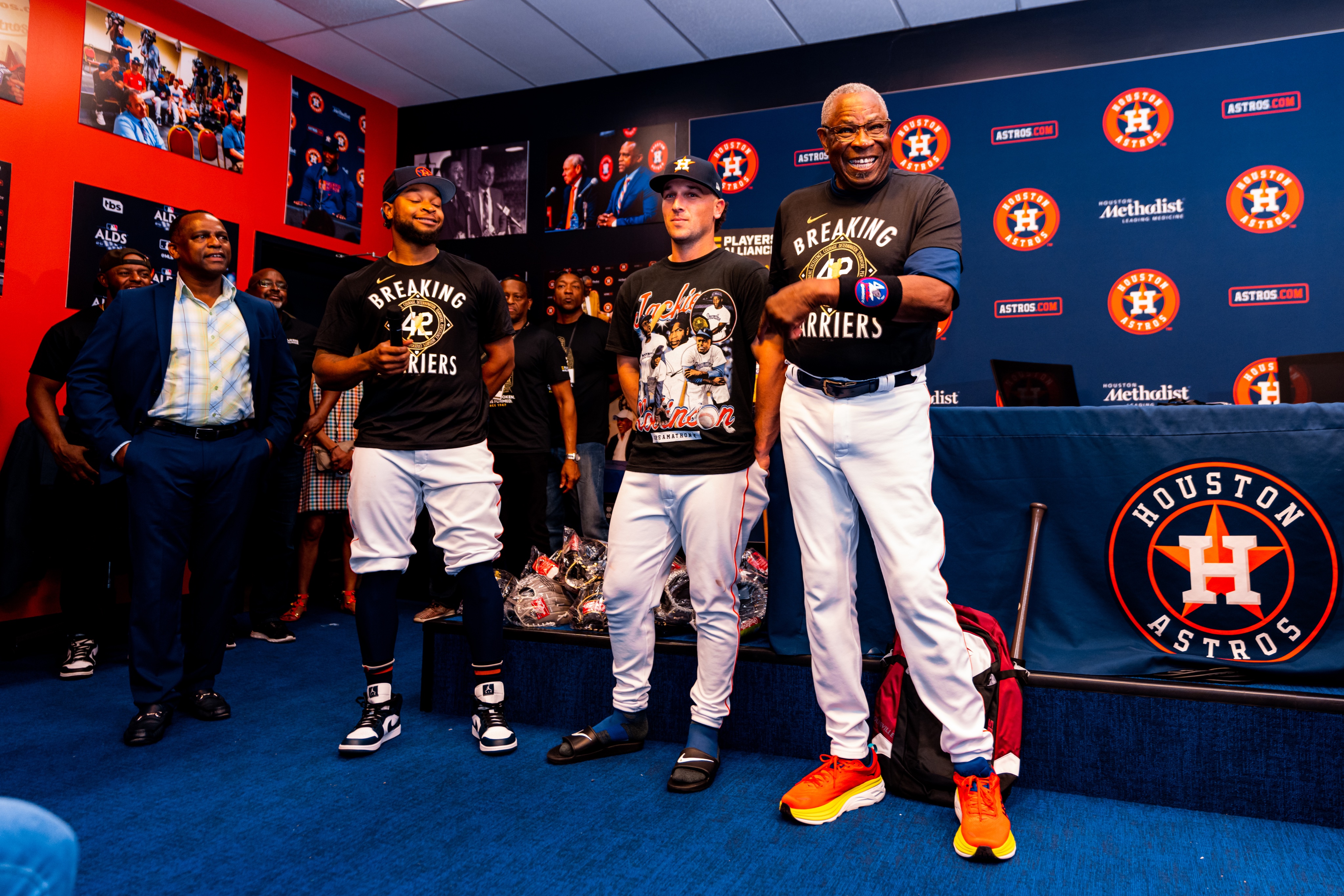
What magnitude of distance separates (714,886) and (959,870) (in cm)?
51

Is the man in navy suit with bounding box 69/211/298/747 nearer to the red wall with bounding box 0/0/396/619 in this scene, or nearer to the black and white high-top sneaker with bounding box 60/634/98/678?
the black and white high-top sneaker with bounding box 60/634/98/678

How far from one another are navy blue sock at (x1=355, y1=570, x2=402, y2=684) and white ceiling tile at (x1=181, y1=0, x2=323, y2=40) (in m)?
3.88

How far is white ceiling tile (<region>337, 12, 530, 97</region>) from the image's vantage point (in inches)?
192

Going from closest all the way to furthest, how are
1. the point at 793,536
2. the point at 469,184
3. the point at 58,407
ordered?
the point at 793,536, the point at 58,407, the point at 469,184

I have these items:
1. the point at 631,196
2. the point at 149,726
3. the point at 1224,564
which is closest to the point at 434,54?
the point at 631,196

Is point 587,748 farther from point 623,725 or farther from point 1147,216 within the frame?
point 1147,216

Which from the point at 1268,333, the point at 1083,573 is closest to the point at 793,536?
the point at 1083,573

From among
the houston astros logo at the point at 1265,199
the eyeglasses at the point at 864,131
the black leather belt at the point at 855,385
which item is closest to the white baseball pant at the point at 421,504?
the black leather belt at the point at 855,385

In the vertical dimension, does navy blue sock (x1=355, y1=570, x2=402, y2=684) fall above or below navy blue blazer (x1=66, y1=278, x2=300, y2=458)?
below

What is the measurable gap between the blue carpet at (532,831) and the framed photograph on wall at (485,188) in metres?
4.10

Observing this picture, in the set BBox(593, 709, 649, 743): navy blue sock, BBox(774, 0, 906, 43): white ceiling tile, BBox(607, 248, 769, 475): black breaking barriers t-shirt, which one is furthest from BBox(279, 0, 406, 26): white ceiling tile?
BBox(593, 709, 649, 743): navy blue sock

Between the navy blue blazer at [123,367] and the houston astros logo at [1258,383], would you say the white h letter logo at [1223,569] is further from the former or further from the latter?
the navy blue blazer at [123,367]

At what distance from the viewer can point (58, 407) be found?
3.92 m

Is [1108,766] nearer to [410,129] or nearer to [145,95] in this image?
[145,95]
